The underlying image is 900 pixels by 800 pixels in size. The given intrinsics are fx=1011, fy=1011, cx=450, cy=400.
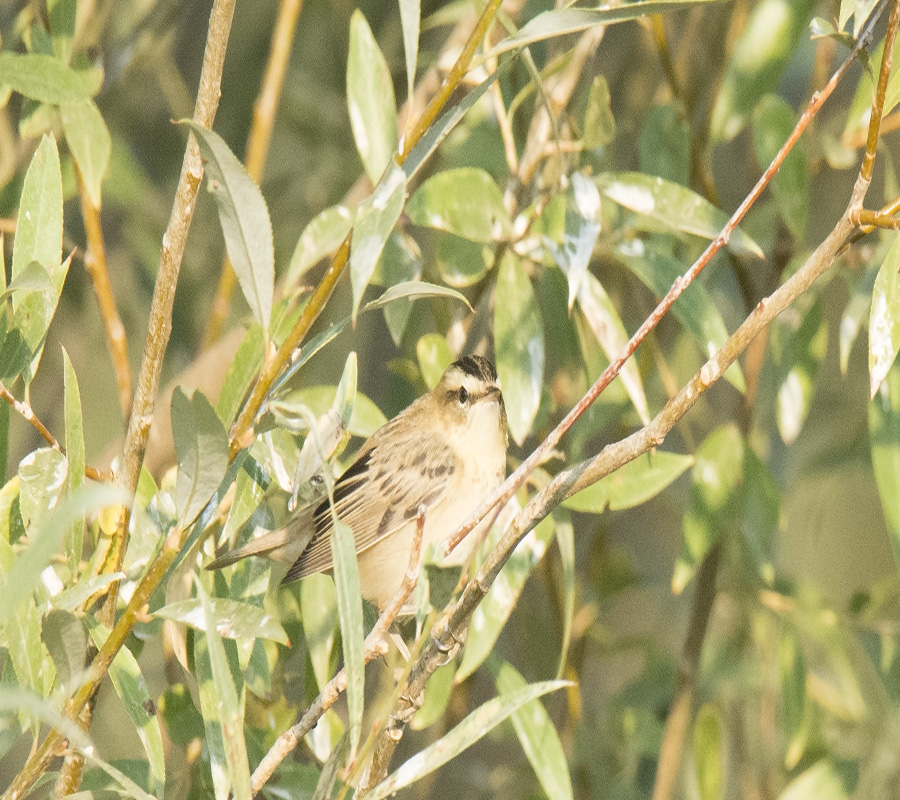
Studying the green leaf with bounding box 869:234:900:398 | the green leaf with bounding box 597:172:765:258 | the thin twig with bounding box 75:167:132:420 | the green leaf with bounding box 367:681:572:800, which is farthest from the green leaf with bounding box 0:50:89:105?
the green leaf with bounding box 869:234:900:398

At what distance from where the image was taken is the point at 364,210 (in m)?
1.09

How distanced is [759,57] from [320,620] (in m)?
1.40

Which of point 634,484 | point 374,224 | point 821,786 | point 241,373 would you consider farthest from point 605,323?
point 821,786

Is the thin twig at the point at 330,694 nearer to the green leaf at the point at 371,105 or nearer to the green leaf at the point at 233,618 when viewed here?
the green leaf at the point at 233,618

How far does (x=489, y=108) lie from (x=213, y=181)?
1.24 m

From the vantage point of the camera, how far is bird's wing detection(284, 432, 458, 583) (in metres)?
2.37

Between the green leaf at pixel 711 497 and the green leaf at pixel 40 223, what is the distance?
1.24 meters

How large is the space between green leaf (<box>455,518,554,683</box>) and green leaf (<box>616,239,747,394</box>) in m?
0.41

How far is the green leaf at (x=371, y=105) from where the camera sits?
1705 millimetres

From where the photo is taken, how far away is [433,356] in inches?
76.5

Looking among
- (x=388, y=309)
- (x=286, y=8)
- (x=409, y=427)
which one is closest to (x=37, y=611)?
(x=388, y=309)

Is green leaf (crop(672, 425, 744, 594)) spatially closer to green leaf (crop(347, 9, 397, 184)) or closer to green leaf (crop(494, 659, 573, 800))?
green leaf (crop(494, 659, 573, 800))

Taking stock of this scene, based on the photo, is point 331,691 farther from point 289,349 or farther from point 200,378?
point 200,378

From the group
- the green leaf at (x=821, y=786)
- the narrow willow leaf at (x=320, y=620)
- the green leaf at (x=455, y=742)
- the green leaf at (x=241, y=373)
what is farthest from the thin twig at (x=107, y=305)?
the green leaf at (x=821, y=786)
